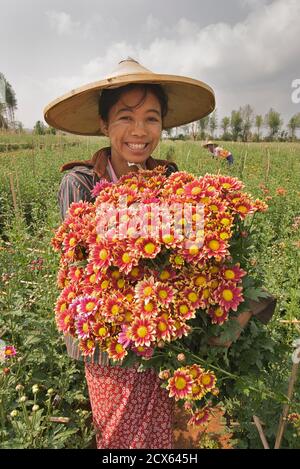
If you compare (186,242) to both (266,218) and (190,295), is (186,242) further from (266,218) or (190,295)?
(266,218)

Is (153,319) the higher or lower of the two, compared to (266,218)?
higher

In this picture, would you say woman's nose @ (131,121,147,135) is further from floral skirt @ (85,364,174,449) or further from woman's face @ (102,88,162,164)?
floral skirt @ (85,364,174,449)

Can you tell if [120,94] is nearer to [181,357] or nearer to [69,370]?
[181,357]

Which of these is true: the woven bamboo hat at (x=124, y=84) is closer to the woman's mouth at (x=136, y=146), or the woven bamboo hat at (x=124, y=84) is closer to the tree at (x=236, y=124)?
the woman's mouth at (x=136, y=146)

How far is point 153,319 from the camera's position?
1001 millimetres

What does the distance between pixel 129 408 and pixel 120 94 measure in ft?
4.64

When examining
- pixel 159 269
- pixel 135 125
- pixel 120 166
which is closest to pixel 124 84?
pixel 135 125

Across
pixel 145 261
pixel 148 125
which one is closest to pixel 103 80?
pixel 148 125

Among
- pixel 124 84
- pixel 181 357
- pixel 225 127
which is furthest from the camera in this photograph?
pixel 225 127

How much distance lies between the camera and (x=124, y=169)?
184 cm

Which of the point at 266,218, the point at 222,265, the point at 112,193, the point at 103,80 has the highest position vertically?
Answer: the point at 103,80

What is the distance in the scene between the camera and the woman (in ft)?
5.17

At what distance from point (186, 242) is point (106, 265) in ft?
0.80

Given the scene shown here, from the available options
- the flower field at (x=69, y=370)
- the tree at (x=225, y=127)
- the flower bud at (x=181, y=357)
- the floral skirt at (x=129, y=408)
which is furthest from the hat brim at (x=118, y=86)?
the tree at (x=225, y=127)
